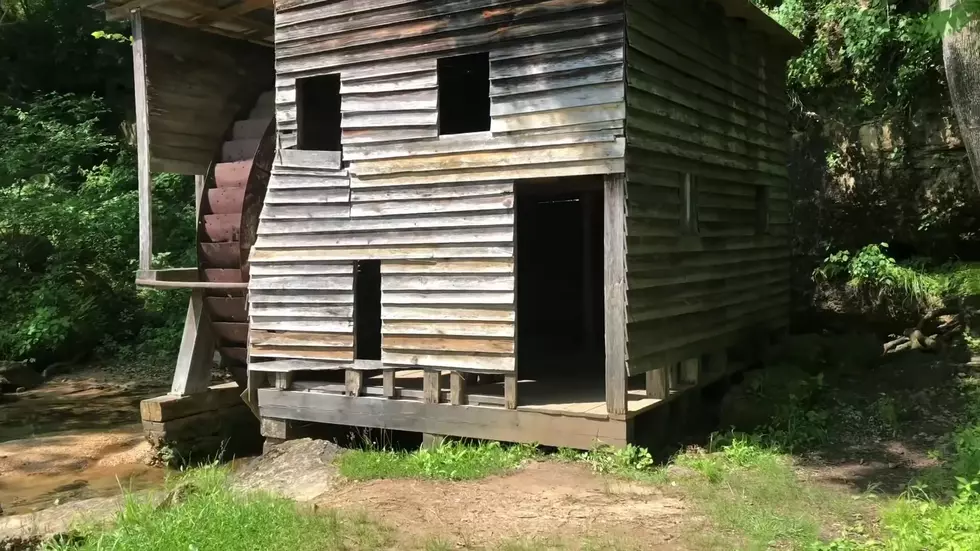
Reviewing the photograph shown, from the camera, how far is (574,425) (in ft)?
25.1

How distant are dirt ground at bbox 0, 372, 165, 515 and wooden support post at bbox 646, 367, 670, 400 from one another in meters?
5.22

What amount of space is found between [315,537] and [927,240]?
1059 cm

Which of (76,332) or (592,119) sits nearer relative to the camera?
(592,119)

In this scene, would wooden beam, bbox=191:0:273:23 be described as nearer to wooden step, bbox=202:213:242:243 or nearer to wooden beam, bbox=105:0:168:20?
wooden beam, bbox=105:0:168:20

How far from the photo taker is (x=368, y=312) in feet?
38.3

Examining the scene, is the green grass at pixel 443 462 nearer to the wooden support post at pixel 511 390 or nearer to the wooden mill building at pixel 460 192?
the wooden mill building at pixel 460 192

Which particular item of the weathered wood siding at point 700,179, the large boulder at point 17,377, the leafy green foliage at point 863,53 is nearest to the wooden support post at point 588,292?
the weathered wood siding at point 700,179

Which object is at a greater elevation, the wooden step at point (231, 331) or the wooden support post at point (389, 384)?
the wooden step at point (231, 331)

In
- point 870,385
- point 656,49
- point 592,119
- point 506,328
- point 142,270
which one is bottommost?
point 870,385

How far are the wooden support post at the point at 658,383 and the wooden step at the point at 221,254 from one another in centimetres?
603

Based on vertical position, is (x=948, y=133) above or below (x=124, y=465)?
above

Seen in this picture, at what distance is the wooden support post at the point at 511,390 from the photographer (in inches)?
310

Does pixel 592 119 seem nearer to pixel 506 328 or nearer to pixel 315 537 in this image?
pixel 506 328

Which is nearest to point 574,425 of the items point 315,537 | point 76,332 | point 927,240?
point 315,537
